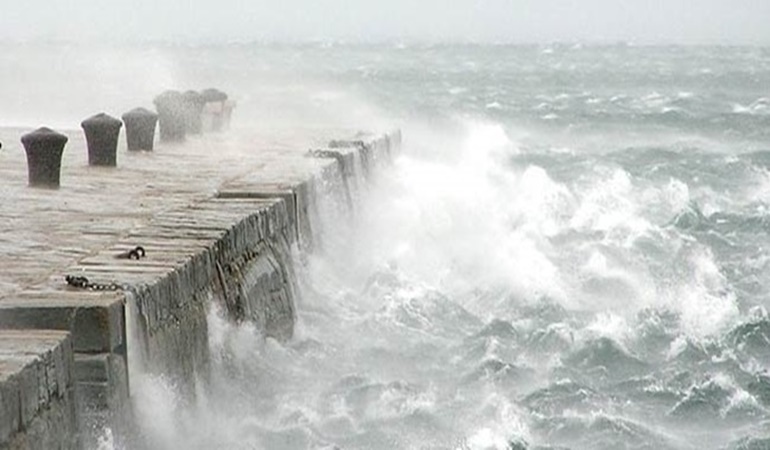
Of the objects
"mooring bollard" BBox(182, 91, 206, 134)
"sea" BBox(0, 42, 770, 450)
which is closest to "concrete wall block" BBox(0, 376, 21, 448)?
"sea" BBox(0, 42, 770, 450)

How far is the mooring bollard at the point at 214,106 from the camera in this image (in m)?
21.7

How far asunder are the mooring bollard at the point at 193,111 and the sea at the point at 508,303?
7.27 ft

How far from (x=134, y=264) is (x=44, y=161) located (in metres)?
4.48

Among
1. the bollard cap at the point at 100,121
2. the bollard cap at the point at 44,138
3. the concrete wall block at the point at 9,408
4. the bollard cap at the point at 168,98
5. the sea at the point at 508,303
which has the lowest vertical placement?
the sea at the point at 508,303

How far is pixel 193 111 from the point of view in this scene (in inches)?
822

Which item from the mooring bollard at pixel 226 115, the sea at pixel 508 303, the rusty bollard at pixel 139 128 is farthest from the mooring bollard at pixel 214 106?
the rusty bollard at pixel 139 128

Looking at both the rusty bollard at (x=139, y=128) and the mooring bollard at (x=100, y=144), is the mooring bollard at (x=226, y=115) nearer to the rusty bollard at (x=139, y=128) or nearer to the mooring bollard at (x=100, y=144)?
the rusty bollard at (x=139, y=128)

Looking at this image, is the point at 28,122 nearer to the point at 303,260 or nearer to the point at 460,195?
the point at 460,195

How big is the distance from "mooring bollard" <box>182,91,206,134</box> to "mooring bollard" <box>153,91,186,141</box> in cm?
49

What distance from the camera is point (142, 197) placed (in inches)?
544

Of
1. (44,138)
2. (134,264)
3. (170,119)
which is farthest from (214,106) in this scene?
(134,264)

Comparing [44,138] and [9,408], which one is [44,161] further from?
[9,408]

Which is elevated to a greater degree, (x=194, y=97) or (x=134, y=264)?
(x=134, y=264)

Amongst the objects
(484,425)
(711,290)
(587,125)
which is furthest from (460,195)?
(587,125)
